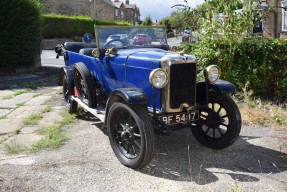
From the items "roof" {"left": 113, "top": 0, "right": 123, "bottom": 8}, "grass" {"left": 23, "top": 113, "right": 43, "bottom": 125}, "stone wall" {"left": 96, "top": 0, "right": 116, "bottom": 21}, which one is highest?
"roof" {"left": 113, "top": 0, "right": 123, "bottom": 8}

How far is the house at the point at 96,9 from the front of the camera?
33.6m

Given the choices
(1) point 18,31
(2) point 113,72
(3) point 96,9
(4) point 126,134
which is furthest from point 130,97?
(3) point 96,9

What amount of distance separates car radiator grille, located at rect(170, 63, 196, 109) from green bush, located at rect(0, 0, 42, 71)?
830 cm

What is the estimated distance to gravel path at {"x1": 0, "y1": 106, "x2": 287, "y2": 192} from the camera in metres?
2.99

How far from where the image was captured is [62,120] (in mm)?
5238

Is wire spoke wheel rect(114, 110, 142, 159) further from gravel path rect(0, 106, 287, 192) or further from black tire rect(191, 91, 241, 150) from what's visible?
black tire rect(191, 91, 241, 150)

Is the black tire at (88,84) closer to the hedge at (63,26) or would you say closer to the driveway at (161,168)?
the driveway at (161,168)

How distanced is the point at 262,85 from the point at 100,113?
3932 mm

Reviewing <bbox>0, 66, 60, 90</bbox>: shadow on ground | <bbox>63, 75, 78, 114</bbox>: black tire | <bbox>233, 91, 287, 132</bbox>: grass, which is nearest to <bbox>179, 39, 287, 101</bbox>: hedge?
<bbox>233, 91, 287, 132</bbox>: grass

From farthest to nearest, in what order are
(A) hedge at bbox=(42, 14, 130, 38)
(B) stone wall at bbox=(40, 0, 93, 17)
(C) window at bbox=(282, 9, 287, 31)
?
(B) stone wall at bbox=(40, 0, 93, 17)
(A) hedge at bbox=(42, 14, 130, 38)
(C) window at bbox=(282, 9, 287, 31)

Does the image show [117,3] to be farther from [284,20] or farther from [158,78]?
[158,78]

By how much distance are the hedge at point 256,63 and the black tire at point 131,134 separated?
3.83 meters

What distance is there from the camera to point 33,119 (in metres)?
5.33

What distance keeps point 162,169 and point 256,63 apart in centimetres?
410
